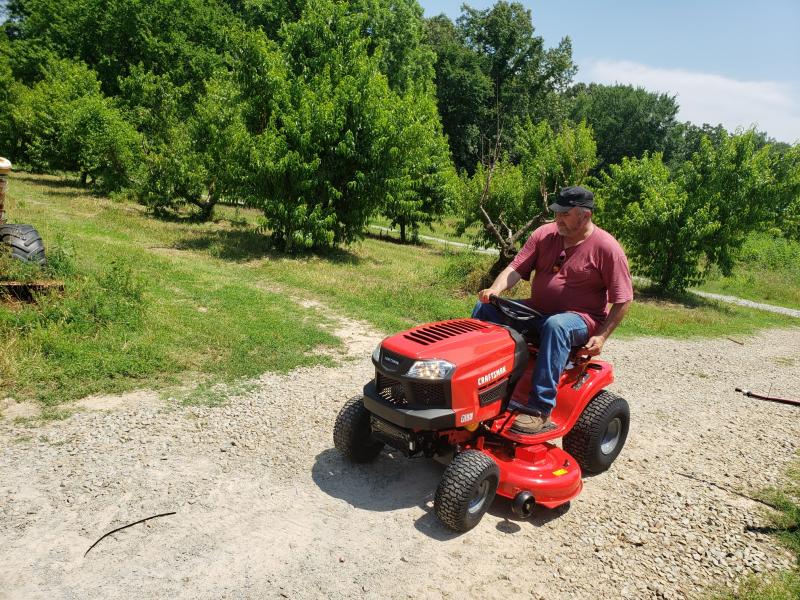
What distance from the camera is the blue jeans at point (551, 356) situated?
428 cm

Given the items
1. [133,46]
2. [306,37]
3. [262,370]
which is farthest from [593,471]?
[133,46]

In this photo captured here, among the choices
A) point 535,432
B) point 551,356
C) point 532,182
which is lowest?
point 535,432

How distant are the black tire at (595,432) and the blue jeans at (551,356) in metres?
0.65

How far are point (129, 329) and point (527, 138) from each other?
31.5 m

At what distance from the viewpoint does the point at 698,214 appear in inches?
633

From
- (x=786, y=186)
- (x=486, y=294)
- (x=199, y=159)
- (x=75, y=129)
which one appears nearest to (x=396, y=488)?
(x=486, y=294)

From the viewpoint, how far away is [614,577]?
3.79 metres

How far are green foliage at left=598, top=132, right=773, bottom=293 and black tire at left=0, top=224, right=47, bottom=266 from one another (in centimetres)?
1504

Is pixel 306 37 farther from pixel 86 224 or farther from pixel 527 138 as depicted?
pixel 527 138

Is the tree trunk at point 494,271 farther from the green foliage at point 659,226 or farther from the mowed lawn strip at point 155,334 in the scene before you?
the green foliage at point 659,226

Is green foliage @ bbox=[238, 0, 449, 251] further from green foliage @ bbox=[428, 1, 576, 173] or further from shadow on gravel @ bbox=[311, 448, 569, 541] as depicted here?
green foliage @ bbox=[428, 1, 576, 173]

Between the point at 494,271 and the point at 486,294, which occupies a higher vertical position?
the point at 486,294

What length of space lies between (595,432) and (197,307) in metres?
6.47

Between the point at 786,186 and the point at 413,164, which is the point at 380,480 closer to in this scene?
the point at 413,164
